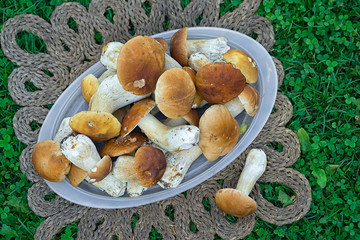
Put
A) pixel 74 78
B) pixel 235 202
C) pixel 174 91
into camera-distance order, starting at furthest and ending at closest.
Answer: pixel 74 78 < pixel 235 202 < pixel 174 91

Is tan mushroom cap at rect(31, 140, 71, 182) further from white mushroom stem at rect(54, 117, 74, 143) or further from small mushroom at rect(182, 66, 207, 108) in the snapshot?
small mushroom at rect(182, 66, 207, 108)

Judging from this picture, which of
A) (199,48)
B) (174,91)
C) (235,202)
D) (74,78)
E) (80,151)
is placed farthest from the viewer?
(74,78)

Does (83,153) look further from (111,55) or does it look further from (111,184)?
(111,55)

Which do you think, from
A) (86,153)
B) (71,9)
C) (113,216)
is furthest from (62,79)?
(113,216)

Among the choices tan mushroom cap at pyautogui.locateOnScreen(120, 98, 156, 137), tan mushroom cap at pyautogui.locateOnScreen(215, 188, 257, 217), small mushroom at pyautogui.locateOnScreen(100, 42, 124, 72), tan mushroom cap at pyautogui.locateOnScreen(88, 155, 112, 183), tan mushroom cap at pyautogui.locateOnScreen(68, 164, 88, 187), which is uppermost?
small mushroom at pyautogui.locateOnScreen(100, 42, 124, 72)

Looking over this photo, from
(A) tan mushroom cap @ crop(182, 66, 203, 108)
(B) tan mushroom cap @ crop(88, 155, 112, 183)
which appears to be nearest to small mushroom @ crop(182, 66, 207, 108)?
(A) tan mushroom cap @ crop(182, 66, 203, 108)

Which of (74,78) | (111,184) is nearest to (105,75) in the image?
(74,78)
